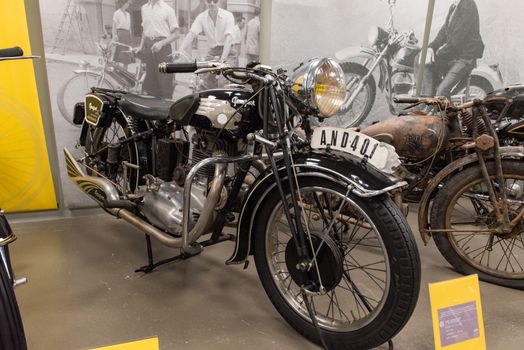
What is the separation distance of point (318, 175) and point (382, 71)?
2.36 m

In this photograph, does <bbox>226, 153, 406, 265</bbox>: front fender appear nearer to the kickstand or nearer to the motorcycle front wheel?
the motorcycle front wheel

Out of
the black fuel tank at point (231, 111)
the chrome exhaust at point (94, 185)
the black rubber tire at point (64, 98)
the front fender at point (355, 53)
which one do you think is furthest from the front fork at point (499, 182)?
the black rubber tire at point (64, 98)

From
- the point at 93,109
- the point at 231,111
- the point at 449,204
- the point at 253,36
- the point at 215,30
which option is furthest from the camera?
the point at 253,36

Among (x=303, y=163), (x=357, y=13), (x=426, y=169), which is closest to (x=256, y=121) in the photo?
(x=303, y=163)

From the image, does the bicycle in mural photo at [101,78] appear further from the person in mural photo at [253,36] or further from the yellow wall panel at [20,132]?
the person in mural photo at [253,36]

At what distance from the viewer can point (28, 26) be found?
226cm

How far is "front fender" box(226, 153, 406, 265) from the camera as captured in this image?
1.18 metres

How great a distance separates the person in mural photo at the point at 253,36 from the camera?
9.04 ft

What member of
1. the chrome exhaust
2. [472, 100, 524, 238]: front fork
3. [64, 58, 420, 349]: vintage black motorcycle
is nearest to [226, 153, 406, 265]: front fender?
[64, 58, 420, 349]: vintage black motorcycle

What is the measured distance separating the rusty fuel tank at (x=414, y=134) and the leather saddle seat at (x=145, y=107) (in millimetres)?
1277

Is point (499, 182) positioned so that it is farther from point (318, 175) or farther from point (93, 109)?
point (93, 109)

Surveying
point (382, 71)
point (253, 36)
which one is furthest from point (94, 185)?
point (382, 71)

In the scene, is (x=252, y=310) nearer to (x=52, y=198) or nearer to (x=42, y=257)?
(x=42, y=257)

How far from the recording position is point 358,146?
4.04ft
